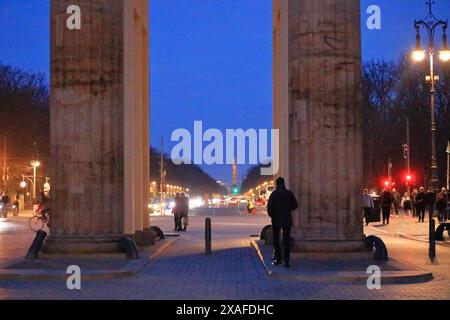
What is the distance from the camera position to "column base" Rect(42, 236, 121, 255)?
20.6 m

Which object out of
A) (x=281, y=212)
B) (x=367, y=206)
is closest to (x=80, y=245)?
(x=281, y=212)

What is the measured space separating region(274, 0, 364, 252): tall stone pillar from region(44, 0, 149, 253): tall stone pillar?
4.33 meters

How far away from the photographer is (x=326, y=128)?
67.8ft

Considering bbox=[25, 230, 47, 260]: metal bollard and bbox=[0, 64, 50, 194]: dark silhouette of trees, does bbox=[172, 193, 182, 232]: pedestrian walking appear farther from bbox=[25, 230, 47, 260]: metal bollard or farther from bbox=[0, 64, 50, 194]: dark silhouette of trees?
bbox=[0, 64, 50, 194]: dark silhouette of trees

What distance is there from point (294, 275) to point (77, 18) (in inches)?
340

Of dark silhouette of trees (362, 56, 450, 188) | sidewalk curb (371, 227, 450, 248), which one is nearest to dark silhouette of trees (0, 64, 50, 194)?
dark silhouette of trees (362, 56, 450, 188)

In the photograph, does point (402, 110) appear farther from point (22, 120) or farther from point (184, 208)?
point (184, 208)

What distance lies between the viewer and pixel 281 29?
23812 mm

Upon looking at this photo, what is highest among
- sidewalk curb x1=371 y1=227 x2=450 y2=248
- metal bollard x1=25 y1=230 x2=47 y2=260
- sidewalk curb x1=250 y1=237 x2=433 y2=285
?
metal bollard x1=25 y1=230 x2=47 y2=260

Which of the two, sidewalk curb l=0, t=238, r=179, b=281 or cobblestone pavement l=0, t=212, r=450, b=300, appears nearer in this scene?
cobblestone pavement l=0, t=212, r=450, b=300

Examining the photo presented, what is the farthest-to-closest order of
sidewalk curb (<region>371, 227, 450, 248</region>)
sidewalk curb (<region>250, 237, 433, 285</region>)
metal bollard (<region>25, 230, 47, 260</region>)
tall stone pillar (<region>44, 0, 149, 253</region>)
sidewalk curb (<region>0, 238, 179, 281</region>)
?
sidewalk curb (<region>371, 227, 450, 248</region>), tall stone pillar (<region>44, 0, 149, 253</region>), metal bollard (<region>25, 230, 47, 260</region>), sidewalk curb (<region>0, 238, 179, 281</region>), sidewalk curb (<region>250, 237, 433, 285</region>)
